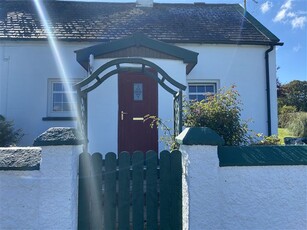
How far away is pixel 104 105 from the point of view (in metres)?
7.47

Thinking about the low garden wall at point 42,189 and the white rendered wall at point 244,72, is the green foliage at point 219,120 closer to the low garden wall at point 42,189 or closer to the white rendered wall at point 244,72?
the low garden wall at point 42,189

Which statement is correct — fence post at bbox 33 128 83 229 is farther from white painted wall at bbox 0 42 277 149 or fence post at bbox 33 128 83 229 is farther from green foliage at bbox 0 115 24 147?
white painted wall at bbox 0 42 277 149

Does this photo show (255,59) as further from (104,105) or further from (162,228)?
(162,228)

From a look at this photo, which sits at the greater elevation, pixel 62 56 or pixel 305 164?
pixel 62 56

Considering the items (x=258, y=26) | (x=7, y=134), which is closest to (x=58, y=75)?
(x=7, y=134)

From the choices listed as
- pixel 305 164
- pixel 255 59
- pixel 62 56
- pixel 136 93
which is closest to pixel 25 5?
pixel 62 56

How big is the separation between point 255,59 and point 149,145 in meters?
5.13

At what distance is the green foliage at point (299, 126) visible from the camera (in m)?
16.0

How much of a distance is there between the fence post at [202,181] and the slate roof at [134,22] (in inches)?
277

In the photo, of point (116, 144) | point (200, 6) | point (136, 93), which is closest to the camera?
point (116, 144)

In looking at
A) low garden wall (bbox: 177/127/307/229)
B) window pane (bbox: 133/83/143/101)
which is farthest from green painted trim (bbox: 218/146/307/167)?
window pane (bbox: 133/83/143/101)

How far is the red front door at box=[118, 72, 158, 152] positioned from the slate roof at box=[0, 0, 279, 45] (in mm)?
2326

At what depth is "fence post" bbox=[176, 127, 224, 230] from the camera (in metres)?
3.18

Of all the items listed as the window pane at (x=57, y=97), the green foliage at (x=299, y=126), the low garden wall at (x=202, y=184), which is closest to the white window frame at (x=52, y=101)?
the window pane at (x=57, y=97)
